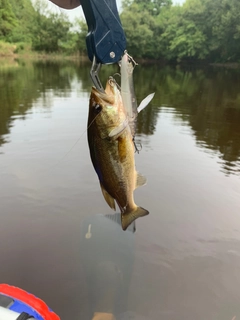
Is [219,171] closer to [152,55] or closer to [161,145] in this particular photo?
[161,145]

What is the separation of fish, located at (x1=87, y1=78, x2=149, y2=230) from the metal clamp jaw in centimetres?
11

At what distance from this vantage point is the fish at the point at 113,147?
1876 millimetres

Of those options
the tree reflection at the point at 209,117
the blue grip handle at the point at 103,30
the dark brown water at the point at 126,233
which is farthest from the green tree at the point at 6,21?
the blue grip handle at the point at 103,30

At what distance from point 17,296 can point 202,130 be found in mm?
9015

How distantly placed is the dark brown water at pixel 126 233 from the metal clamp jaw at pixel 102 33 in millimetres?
1857

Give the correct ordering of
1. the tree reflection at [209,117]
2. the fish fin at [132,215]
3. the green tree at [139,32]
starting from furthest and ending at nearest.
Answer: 1. the green tree at [139,32]
2. the tree reflection at [209,117]
3. the fish fin at [132,215]

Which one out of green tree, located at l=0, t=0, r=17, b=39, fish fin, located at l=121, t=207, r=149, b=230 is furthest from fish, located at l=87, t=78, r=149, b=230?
green tree, located at l=0, t=0, r=17, b=39

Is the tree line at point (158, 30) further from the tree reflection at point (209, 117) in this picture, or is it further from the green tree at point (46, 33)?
the tree reflection at point (209, 117)

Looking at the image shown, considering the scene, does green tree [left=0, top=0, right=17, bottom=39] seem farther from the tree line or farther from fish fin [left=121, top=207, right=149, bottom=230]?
fish fin [left=121, top=207, right=149, bottom=230]

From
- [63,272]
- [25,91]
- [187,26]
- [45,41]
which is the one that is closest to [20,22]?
[45,41]

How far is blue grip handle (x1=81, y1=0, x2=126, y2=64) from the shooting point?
70.6 inches

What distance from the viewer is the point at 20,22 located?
66.2 meters

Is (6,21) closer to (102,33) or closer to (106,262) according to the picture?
(106,262)

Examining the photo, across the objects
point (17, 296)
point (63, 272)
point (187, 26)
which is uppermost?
point (187, 26)
